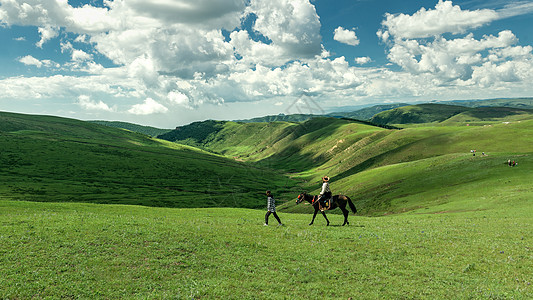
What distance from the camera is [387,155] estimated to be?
159250 millimetres

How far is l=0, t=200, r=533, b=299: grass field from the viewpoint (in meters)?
15.1

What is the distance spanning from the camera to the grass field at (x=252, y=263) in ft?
49.5

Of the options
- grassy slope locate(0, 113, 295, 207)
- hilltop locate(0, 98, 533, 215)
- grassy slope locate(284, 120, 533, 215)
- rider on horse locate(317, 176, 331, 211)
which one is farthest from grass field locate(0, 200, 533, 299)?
grassy slope locate(0, 113, 295, 207)

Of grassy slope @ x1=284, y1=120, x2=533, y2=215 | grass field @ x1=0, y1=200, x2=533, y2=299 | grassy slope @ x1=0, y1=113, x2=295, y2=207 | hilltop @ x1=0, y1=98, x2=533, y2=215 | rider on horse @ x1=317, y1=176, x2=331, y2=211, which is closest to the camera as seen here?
grass field @ x1=0, y1=200, x2=533, y2=299

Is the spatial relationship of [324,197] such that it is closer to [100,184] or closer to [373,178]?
[373,178]

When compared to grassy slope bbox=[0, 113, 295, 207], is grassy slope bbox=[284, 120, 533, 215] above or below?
above

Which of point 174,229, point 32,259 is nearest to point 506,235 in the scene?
point 174,229

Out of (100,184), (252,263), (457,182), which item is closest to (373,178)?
(457,182)

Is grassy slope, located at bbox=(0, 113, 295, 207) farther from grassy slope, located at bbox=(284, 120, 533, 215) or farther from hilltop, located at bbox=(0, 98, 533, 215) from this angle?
grassy slope, located at bbox=(284, 120, 533, 215)

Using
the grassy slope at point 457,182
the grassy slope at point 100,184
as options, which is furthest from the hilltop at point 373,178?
the grassy slope at point 100,184

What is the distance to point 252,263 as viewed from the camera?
18938 mm

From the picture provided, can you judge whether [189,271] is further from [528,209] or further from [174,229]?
[528,209]

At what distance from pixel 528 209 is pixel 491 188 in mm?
18563

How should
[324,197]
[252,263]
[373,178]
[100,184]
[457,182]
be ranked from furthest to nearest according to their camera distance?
[100,184] → [373,178] → [457,182] → [324,197] → [252,263]
